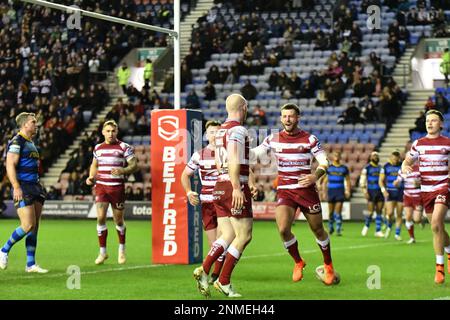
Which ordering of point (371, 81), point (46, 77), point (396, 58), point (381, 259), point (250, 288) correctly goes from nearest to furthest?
point (250, 288) < point (381, 259) < point (371, 81) < point (396, 58) < point (46, 77)

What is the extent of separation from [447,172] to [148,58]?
94.0 feet

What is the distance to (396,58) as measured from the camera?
3741 cm

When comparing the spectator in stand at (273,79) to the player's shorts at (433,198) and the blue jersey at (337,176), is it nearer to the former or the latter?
the blue jersey at (337,176)

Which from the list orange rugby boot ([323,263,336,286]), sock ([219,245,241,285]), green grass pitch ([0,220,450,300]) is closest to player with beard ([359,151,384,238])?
green grass pitch ([0,220,450,300])

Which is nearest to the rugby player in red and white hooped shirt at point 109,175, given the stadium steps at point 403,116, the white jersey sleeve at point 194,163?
the white jersey sleeve at point 194,163

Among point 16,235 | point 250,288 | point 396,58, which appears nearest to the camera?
point 250,288

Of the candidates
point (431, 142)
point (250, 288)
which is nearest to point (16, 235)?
point (250, 288)

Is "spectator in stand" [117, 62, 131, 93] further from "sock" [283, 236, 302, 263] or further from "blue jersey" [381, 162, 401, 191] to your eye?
"sock" [283, 236, 302, 263]

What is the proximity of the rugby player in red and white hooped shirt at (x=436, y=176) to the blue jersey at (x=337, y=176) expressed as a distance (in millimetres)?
11445

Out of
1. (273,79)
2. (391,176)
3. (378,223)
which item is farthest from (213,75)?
(391,176)

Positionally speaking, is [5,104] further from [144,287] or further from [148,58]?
[144,287]

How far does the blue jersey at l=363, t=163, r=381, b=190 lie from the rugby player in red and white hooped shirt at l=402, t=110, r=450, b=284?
11.6 m

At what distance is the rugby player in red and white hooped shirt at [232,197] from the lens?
11.3 meters

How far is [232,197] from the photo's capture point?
38.1ft
